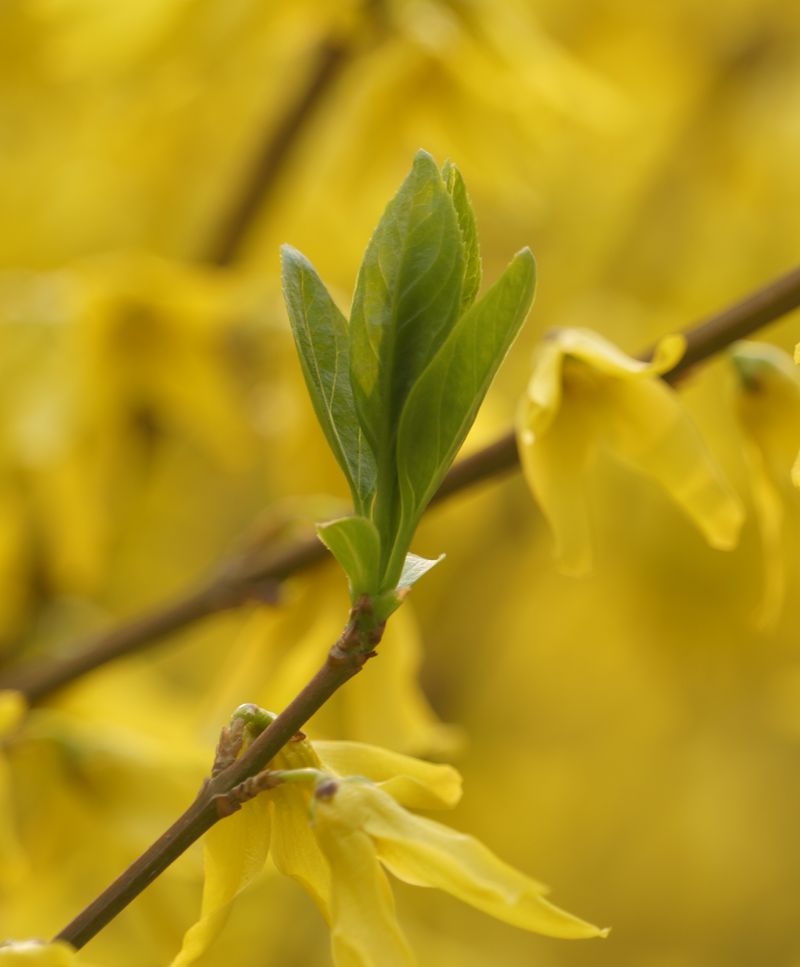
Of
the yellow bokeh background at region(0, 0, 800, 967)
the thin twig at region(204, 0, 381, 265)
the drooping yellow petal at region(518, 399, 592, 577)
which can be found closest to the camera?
the drooping yellow petal at region(518, 399, 592, 577)

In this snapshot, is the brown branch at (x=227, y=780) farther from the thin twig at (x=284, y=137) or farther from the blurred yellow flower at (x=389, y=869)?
the thin twig at (x=284, y=137)

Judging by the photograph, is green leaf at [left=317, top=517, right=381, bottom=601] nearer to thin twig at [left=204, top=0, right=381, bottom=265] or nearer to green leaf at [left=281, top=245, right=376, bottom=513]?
green leaf at [left=281, top=245, right=376, bottom=513]

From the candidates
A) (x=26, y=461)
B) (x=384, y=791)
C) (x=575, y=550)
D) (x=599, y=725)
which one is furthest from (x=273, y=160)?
(x=599, y=725)

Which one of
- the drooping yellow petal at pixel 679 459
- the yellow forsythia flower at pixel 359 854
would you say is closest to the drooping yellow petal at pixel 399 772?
the yellow forsythia flower at pixel 359 854

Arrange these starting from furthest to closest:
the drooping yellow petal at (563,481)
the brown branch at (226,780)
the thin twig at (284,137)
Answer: the thin twig at (284,137) < the drooping yellow petal at (563,481) < the brown branch at (226,780)

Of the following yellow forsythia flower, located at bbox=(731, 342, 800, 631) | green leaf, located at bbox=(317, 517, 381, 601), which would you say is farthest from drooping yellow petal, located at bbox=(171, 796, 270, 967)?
yellow forsythia flower, located at bbox=(731, 342, 800, 631)

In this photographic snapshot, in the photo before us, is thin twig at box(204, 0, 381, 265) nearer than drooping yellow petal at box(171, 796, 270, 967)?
No
